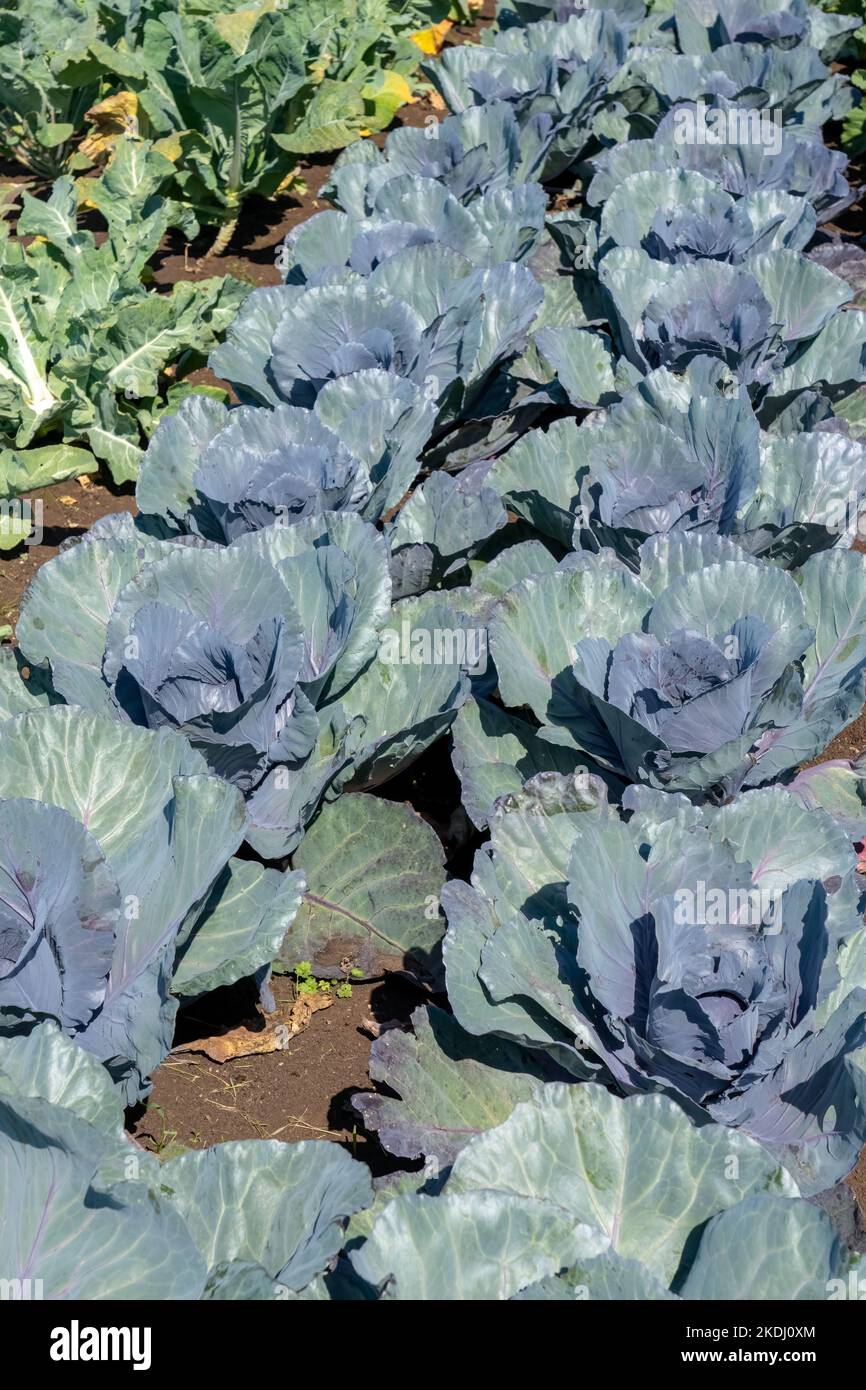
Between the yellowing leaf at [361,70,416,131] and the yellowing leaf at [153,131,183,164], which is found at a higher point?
the yellowing leaf at [361,70,416,131]

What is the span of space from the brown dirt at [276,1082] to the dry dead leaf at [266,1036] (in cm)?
2

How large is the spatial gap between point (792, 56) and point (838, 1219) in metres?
6.18

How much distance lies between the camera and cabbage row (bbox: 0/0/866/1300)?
2.15 meters

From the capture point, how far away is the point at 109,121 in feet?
25.4

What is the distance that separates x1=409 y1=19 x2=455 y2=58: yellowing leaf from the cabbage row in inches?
203

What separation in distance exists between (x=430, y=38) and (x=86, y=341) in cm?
556

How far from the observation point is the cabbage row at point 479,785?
7.06ft

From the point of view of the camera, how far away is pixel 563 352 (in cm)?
459

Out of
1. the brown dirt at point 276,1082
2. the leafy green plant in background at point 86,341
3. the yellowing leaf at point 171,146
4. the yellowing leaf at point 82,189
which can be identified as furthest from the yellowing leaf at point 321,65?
the brown dirt at point 276,1082

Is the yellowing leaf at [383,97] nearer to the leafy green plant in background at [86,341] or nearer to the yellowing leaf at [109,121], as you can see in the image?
the yellowing leaf at [109,121]

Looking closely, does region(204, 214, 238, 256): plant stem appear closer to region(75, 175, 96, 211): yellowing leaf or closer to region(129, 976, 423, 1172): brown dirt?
region(75, 175, 96, 211): yellowing leaf

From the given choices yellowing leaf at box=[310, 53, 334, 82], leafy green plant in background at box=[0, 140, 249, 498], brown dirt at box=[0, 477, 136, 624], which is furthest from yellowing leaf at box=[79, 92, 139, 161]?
brown dirt at box=[0, 477, 136, 624]

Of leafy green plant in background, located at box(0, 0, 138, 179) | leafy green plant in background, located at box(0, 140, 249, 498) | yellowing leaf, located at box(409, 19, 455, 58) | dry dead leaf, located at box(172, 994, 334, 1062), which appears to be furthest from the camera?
yellowing leaf, located at box(409, 19, 455, 58)

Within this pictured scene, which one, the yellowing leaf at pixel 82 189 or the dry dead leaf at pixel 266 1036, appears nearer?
the dry dead leaf at pixel 266 1036
